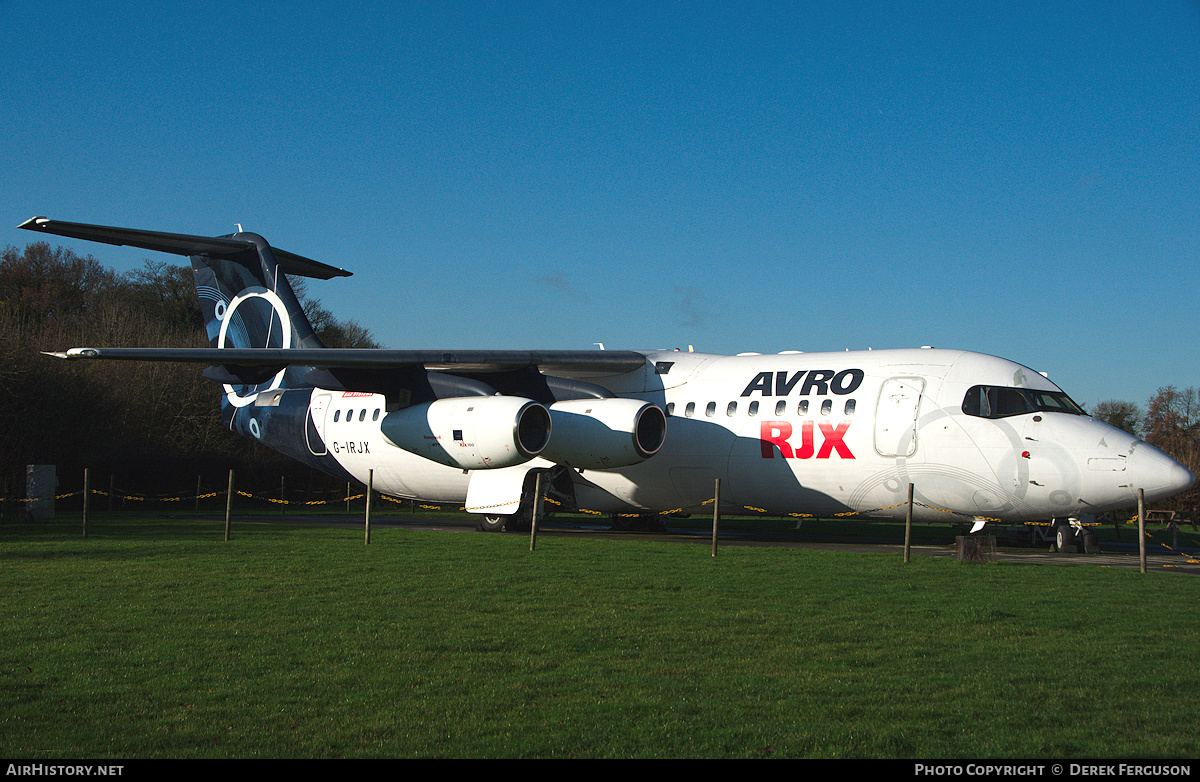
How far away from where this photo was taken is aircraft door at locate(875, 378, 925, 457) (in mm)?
14711

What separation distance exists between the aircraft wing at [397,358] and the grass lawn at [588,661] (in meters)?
4.75

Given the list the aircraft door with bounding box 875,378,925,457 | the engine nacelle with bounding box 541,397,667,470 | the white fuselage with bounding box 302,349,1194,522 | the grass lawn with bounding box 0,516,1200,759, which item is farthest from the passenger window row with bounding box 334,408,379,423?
the aircraft door with bounding box 875,378,925,457

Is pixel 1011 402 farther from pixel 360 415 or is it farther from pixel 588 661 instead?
pixel 360 415

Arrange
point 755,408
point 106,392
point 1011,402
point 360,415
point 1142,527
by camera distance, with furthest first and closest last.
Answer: point 106,392 < point 360,415 < point 755,408 < point 1011,402 < point 1142,527

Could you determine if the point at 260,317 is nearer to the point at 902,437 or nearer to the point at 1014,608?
the point at 902,437

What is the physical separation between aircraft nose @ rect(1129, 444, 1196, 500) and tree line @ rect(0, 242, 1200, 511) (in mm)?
11933

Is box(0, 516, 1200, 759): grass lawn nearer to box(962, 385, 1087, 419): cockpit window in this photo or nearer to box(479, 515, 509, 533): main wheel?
box(962, 385, 1087, 419): cockpit window

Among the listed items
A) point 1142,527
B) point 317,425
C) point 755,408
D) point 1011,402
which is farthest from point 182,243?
point 1142,527

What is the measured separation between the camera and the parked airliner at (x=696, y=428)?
14.1 metres

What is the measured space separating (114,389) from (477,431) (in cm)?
2225

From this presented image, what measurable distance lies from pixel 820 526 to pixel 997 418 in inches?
378

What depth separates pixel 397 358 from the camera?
53.9ft
